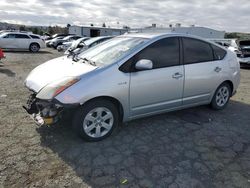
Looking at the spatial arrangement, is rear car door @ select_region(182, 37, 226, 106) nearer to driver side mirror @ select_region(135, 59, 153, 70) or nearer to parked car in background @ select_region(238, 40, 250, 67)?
driver side mirror @ select_region(135, 59, 153, 70)

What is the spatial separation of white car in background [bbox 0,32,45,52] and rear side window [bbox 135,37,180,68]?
1854 cm

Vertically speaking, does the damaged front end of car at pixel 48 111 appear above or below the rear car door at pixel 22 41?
below

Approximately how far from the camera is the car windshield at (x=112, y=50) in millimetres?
4101

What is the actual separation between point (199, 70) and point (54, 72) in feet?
A: 8.90

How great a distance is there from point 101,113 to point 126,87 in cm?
56

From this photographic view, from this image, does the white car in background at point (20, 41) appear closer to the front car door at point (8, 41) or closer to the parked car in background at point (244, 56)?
the front car door at point (8, 41)

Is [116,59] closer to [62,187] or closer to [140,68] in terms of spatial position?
[140,68]

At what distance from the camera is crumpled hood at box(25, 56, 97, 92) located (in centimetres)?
380

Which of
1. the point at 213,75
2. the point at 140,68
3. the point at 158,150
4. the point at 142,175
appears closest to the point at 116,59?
the point at 140,68

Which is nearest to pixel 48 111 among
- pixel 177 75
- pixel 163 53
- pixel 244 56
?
pixel 163 53

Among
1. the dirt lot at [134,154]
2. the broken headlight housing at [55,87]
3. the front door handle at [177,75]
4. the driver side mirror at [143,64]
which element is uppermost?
the driver side mirror at [143,64]

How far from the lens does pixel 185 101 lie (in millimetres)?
4844

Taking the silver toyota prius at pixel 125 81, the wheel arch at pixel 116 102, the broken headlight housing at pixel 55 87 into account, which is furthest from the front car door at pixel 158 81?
the broken headlight housing at pixel 55 87

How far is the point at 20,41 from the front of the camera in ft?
67.3
